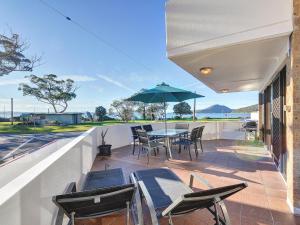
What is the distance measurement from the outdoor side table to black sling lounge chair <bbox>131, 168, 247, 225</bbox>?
0.96 ft

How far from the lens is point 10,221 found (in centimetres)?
124

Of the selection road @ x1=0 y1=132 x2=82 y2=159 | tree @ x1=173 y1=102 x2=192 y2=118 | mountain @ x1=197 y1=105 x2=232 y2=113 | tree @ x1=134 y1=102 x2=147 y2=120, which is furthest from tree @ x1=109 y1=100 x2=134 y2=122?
mountain @ x1=197 y1=105 x2=232 y2=113

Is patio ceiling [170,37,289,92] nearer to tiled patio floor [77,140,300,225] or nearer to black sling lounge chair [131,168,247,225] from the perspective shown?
black sling lounge chair [131,168,247,225]

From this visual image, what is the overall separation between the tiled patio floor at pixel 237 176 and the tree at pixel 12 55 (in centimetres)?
1187

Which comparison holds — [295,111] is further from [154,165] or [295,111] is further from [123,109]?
[123,109]

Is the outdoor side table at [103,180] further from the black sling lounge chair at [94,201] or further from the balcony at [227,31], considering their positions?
the balcony at [227,31]

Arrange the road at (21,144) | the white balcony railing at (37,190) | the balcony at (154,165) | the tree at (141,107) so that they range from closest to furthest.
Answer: the white balcony railing at (37,190) < the balcony at (154,165) < the road at (21,144) < the tree at (141,107)

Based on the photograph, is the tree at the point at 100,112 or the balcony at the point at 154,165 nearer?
the balcony at the point at 154,165

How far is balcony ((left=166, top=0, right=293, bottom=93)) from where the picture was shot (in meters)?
2.98

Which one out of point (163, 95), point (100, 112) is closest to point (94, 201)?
point (163, 95)

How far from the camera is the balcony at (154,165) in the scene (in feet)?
4.98

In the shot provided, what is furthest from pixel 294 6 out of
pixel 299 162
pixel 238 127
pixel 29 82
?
pixel 29 82

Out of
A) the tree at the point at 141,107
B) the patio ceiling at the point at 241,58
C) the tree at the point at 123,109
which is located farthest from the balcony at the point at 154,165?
the tree at the point at 123,109

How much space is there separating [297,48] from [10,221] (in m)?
3.80
